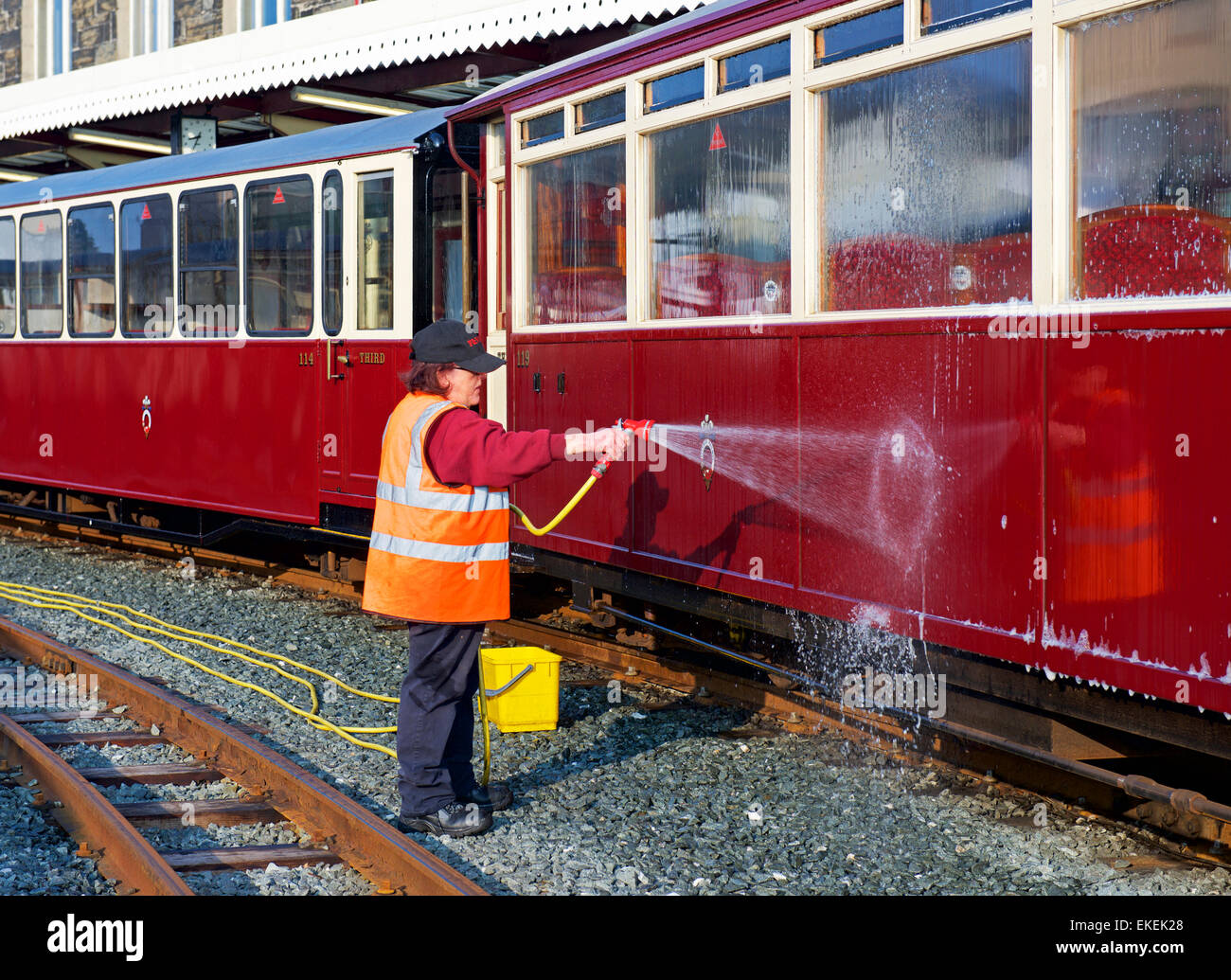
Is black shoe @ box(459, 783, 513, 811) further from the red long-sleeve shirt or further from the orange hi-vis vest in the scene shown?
the red long-sleeve shirt

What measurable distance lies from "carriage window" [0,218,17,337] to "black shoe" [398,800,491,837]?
9834 millimetres

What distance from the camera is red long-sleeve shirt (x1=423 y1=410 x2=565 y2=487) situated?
471cm

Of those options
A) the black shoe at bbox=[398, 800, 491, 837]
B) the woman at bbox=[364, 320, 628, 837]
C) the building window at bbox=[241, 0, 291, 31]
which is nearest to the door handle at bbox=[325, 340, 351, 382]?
the woman at bbox=[364, 320, 628, 837]

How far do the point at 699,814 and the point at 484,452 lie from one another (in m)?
1.58

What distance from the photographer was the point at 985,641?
15.2 feet

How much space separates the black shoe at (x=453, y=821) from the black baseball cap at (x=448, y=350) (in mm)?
1511

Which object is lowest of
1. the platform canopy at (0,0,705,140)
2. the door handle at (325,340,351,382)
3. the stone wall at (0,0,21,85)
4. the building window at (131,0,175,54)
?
the door handle at (325,340,351,382)

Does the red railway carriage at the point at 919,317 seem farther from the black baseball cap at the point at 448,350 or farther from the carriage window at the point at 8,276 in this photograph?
the carriage window at the point at 8,276

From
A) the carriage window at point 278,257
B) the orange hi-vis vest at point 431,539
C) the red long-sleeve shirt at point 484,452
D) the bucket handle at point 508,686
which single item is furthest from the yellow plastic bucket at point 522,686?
the carriage window at point 278,257

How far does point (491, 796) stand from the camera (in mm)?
5250

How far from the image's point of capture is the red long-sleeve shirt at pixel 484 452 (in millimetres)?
4707

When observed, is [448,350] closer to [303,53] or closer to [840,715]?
[840,715]
